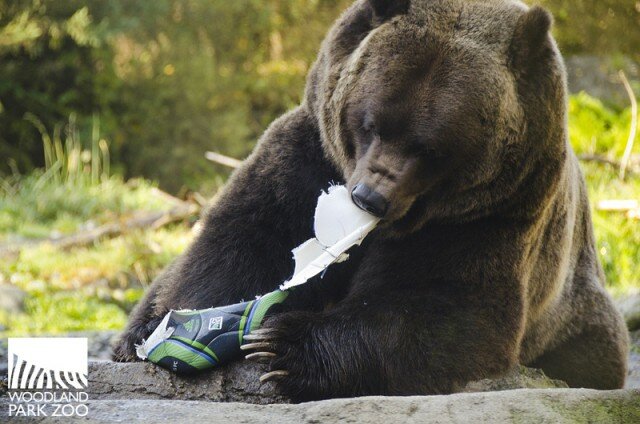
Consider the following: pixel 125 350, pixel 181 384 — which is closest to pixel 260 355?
pixel 181 384

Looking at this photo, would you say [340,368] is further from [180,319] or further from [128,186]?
[128,186]

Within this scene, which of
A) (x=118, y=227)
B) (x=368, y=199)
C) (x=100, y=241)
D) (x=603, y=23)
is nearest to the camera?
(x=368, y=199)

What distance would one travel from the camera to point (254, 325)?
3801mm

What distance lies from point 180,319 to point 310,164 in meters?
1.00

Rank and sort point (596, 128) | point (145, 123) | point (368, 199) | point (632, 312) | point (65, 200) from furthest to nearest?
point (145, 123)
point (65, 200)
point (596, 128)
point (632, 312)
point (368, 199)

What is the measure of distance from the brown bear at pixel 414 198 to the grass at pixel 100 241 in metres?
4.34

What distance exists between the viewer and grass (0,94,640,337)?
8.49 meters

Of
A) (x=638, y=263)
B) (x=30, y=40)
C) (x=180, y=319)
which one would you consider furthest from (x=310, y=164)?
(x=30, y=40)

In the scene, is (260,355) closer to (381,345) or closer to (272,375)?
(272,375)

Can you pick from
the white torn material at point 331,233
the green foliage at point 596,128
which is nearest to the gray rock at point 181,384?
the white torn material at point 331,233

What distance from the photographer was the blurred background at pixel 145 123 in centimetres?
928

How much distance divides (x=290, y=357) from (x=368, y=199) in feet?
2.52

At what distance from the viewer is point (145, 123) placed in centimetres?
1619

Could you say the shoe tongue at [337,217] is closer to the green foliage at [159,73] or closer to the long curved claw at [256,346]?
the long curved claw at [256,346]
